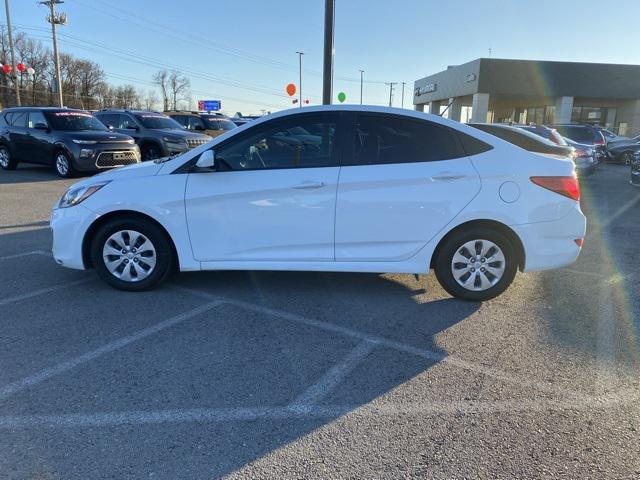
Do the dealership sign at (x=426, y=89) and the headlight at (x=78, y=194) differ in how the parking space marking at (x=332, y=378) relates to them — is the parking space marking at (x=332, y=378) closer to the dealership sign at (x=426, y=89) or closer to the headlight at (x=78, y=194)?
the headlight at (x=78, y=194)

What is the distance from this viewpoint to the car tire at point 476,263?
457cm

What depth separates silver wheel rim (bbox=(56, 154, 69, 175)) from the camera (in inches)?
516

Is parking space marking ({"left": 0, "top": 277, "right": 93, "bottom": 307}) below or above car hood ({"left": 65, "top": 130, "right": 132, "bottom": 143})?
below

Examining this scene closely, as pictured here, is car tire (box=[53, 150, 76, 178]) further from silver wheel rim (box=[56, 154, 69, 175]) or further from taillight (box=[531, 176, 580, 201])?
taillight (box=[531, 176, 580, 201])

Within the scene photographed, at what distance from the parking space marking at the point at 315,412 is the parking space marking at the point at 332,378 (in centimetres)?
7

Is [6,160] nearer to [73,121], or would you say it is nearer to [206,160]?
[73,121]

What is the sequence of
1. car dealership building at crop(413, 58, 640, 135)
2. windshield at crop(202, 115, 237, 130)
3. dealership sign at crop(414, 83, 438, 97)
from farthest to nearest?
dealership sign at crop(414, 83, 438, 97) → car dealership building at crop(413, 58, 640, 135) → windshield at crop(202, 115, 237, 130)

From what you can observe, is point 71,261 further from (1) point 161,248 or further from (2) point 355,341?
(2) point 355,341

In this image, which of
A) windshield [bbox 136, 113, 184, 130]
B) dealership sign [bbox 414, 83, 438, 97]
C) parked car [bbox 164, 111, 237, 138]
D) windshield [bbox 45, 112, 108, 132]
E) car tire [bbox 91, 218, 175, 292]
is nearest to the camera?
car tire [bbox 91, 218, 175, 292]

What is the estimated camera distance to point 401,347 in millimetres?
3826

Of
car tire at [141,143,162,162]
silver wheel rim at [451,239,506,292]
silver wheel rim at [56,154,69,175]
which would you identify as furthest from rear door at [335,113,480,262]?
car tire at [141,143,162,162]

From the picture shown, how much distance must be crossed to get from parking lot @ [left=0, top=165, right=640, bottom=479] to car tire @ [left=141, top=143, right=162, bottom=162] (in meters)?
10.4

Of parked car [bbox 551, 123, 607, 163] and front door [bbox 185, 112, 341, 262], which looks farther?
parked car [bbox 551, 123, 607, 163]

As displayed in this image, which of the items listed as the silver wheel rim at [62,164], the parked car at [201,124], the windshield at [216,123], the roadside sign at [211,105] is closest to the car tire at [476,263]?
the silver wheel rim at [62,164]
